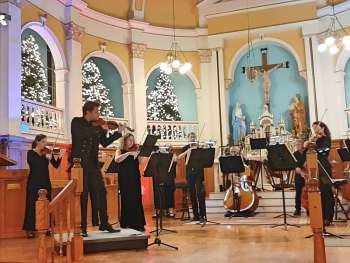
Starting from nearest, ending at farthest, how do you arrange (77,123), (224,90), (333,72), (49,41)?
(77,123) < (49,41) < (333,72) < (224,90)

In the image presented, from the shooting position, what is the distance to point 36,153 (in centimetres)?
779

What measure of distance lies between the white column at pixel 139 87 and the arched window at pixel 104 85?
0.65 m

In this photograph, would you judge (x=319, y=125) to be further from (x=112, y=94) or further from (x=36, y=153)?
(x=112, y=94)

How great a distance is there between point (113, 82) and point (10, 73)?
5.27 meters

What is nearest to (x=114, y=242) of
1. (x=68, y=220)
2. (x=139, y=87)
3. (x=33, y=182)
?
(x=68, y=220)

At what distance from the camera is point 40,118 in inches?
423

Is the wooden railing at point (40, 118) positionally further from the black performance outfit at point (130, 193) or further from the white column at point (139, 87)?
the black performance outfit at point (130, 193)

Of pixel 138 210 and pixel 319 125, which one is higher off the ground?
pixel 319 125

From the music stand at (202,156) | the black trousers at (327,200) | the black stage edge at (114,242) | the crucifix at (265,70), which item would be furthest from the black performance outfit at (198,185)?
the crucifix at (265,70)

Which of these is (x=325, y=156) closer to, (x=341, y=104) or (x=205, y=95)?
(x=341, y=104)

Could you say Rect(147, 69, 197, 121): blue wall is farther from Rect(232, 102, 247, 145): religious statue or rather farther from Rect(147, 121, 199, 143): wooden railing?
Rect(232, 102, 247, 145): religious statue

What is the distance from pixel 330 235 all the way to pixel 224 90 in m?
8.99

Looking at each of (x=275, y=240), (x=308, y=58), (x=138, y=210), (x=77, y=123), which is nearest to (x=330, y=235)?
(x=275, y=240)

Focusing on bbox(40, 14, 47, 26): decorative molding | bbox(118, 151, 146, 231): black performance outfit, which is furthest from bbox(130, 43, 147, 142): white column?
bbox(118, 151, 146, 231): black performance outfit
